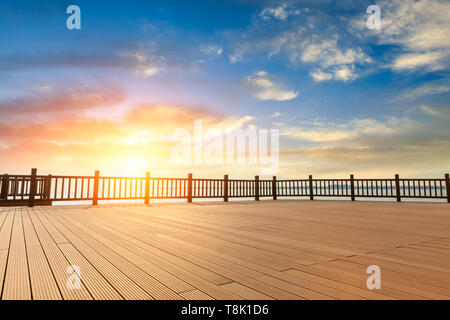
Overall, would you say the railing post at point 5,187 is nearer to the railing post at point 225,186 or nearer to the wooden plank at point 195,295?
the railing post at point 225,186

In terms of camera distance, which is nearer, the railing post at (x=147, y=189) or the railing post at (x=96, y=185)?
the railing post at (x=96, y=185)

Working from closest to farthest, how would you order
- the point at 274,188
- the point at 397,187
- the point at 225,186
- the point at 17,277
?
the point at 17,277 < the point at 397,187 < the point at 225,186 < the point at 274,188

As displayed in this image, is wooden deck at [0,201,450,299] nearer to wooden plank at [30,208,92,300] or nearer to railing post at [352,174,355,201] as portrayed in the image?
wooden plank at [30,208,92,300]

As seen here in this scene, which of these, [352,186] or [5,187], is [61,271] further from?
[352,186]

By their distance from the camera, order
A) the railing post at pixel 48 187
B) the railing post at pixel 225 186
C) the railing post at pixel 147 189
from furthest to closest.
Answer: the railing post at pixel 225 186, the railing post at pixel 147 189, the railing post at pixel 48 187

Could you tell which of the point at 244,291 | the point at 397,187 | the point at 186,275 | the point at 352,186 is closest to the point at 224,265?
the point at 186,275

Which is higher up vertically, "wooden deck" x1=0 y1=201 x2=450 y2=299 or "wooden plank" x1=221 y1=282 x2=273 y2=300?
"wooden plank" x1=221 y1=282 x2=273 y2=300

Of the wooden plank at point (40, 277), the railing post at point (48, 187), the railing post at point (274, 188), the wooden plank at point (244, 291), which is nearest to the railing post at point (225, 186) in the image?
the railing post at point (274, 188)

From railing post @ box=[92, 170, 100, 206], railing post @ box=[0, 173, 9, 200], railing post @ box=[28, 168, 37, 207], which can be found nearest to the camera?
railing post @ box=[0, 173, 9, 200]

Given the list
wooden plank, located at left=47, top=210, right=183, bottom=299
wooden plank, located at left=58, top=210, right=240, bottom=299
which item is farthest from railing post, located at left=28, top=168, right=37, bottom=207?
wooden plank, located at left=58, top=210, right=240, bottom=299

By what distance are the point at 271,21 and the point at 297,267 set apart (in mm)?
10076

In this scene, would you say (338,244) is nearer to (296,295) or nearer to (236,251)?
(236,251)

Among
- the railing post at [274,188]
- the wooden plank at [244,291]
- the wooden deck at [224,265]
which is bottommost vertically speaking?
the wooden deck at [224,265]
